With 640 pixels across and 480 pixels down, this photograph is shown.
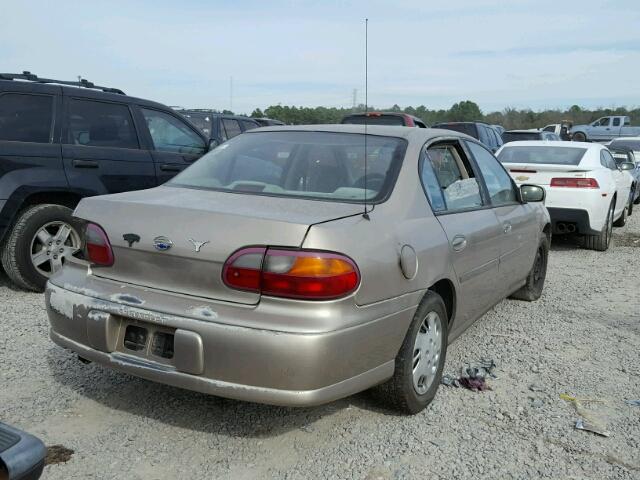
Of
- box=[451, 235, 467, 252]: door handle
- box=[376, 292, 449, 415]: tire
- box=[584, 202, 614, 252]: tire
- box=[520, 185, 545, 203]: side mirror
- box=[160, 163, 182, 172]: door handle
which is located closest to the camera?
box=[376, 292, 449, 415]: tire

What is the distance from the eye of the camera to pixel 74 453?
2.89 metres

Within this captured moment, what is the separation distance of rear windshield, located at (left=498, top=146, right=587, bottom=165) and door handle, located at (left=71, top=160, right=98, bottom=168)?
582 cm

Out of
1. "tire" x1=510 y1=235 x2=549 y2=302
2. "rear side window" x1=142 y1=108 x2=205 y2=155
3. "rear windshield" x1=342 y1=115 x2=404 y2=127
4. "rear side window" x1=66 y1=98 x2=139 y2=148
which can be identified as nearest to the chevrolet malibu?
"tire" x1=510 y1=235 x2=549 y2=302

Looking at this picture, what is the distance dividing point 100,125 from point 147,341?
12.5ft

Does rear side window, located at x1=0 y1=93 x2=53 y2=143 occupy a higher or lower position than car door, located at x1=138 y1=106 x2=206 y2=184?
higher

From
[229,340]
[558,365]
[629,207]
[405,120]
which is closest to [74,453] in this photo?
[229,340]

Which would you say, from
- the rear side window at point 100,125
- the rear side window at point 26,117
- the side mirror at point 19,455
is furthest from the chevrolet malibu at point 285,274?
the rear side window at point 100,125

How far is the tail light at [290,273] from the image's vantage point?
2.64 metres

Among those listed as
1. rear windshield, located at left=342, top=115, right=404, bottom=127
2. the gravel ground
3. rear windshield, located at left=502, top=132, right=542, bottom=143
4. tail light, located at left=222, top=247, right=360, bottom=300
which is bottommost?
the gravel ground

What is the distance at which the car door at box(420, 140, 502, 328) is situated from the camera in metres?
3.63

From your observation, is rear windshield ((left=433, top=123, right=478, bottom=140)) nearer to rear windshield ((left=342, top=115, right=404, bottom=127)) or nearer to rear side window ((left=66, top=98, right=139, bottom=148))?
rear windshield ((left=342, top=115, right=404, bottom=127))

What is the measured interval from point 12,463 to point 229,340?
3.91 feet

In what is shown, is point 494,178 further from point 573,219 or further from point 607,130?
point 607,130

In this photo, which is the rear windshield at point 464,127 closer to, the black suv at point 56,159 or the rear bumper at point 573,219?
the rear bumper at point 573,219
